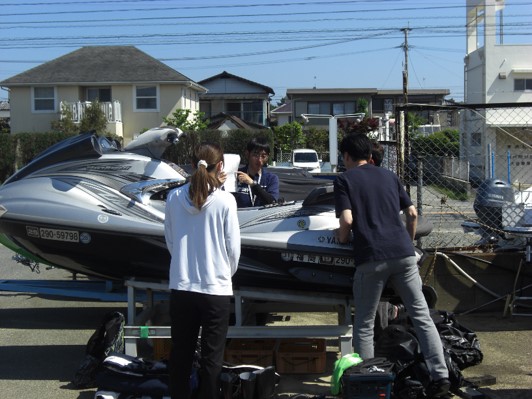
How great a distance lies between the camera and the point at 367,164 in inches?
206

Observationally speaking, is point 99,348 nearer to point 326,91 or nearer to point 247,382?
point 247,382

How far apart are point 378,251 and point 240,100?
51.6 metres

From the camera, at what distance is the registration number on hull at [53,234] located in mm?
6281

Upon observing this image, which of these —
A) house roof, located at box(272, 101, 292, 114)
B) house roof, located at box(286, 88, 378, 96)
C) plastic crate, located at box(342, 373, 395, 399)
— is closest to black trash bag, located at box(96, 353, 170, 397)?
plastic crate, located at box(342, 373, 395, 399)

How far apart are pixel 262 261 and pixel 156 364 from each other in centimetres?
127

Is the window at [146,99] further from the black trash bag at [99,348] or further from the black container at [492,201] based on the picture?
the black trash bag at [99,348]

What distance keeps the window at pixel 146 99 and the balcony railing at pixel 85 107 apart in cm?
122

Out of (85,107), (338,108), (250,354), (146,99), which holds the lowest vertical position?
(250,354)

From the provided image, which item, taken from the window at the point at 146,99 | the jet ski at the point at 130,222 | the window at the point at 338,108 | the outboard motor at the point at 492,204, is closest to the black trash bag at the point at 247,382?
the jet ski at the point at 130,222

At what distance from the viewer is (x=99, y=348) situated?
19.2 feet

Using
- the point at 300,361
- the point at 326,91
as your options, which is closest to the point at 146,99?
the point at 326,91

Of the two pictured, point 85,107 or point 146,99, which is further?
point 146,99

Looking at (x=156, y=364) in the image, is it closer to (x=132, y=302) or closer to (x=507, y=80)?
(x=132, y=302)

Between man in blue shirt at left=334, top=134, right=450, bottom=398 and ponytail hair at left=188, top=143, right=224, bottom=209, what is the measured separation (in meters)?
1.00
